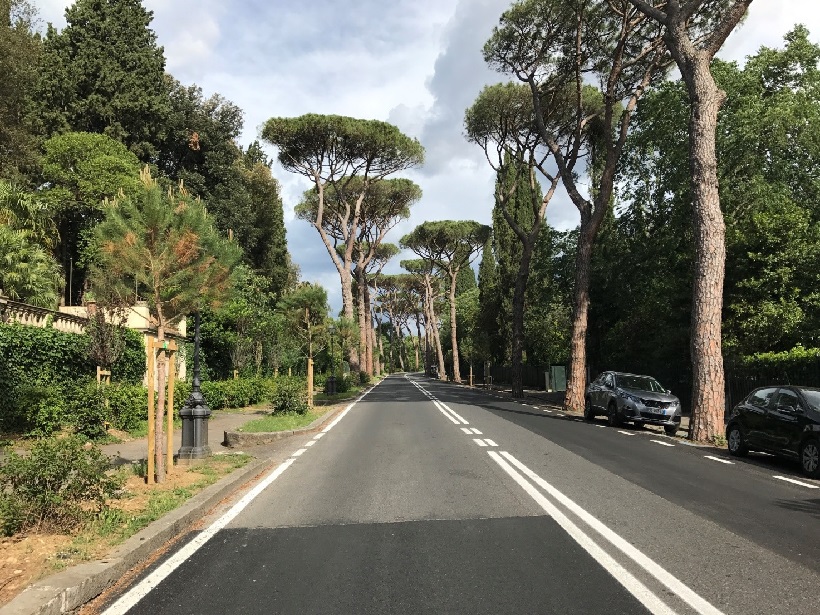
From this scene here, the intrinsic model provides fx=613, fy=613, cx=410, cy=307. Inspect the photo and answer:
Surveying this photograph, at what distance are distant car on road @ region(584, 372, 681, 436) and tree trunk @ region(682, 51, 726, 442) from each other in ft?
4.75

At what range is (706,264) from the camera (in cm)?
1450

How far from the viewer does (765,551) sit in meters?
5.13

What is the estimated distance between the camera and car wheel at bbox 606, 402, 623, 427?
1733cm

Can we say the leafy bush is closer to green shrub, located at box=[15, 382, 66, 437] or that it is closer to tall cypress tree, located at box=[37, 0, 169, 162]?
green shrub, located at box=[15, 382, 66, 437]

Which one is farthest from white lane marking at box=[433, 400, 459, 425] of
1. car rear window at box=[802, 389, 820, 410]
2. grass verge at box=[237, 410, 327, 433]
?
car rear window at box=[802, 389, 820, 410]

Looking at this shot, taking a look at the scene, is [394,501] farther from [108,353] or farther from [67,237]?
[67,237]

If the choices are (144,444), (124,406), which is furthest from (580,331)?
(144,444)

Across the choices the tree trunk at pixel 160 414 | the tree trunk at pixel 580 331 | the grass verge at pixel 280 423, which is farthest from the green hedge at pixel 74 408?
the tree trunk at pixel 580 331

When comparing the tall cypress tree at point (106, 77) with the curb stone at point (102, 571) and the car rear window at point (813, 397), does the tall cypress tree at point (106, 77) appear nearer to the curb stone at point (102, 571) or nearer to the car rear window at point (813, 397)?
the curb stone at point (102, 571)

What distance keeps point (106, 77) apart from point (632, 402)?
30.3 meters

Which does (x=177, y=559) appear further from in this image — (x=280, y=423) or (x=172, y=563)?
(x=280, y=423)

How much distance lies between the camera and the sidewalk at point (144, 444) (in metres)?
9.93

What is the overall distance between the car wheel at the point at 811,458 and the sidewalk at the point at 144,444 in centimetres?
983

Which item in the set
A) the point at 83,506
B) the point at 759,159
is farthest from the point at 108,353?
Answer: the point at 759,159
